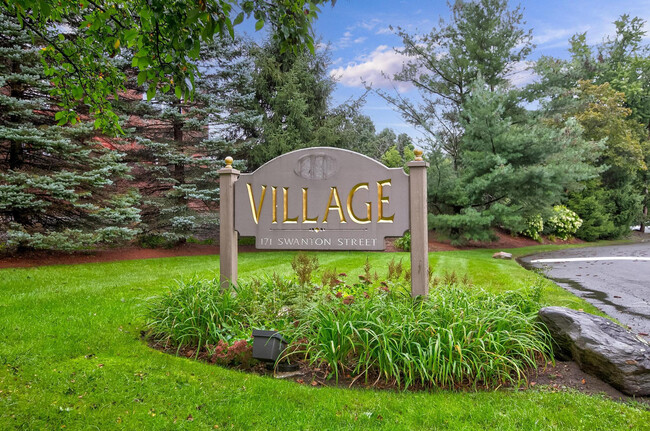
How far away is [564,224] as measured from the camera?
19156 mm

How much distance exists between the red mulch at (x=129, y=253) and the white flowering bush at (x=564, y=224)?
2.85 meters

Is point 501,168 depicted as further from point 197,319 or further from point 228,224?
point 197,319

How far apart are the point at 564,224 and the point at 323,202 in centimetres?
1902

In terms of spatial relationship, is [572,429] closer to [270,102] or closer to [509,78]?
[270,102]

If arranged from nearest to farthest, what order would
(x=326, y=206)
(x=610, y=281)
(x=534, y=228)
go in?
(x=326, y=206) < (x=610, y=281) < (x=534, y=228)

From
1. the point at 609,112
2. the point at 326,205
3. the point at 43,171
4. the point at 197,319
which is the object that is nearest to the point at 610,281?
the point at 326,205

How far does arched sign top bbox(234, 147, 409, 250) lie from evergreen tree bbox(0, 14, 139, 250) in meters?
7.65

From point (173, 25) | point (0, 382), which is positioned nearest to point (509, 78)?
point (173, 25)

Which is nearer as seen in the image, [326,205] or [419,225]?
[419,225]

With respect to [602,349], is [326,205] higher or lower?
higher

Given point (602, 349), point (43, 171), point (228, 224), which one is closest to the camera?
point (602, 349)

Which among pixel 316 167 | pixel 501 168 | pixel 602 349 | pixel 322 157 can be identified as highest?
pixel 501 168

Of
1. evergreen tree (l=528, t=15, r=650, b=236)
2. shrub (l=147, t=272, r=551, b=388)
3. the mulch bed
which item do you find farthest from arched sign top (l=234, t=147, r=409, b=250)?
evergreen tree (l=528, t=15, r=650, b=236)

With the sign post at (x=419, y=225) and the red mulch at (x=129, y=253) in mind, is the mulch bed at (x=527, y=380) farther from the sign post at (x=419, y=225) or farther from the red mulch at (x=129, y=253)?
the red mulch at (x=129, y=253)
